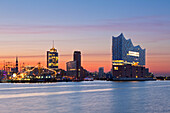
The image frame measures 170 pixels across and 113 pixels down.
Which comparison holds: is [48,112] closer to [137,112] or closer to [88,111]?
[88,111]

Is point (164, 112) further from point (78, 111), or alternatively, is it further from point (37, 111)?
point (37, 111)

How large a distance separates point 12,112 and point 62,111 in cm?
671

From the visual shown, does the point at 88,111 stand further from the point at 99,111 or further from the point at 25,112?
the point at 25,112

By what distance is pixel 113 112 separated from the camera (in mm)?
41250

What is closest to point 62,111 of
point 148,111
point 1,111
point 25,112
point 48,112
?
point 48,112

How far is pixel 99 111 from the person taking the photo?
1651 inches

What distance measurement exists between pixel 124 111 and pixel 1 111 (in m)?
16.9

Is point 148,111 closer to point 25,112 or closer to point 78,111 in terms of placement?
point 78,111

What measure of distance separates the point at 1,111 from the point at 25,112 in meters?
3.65

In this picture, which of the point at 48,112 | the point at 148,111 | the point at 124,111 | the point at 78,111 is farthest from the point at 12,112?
the point at 148,111

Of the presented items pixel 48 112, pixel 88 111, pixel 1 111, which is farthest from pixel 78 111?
pixel 1 111

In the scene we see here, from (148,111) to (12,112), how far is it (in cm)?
1857

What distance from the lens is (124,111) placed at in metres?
42.2

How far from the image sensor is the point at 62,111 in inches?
1646
